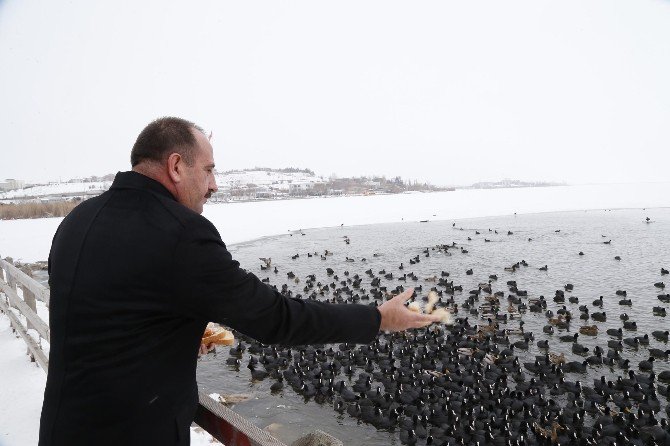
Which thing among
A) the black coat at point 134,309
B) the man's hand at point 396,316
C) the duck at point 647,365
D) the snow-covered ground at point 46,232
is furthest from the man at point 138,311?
the duck at point 647,365

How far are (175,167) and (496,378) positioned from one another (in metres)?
8.88

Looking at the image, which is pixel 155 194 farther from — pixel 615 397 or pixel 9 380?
pixel 615 397

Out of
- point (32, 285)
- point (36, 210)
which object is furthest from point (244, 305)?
point (36, 210)

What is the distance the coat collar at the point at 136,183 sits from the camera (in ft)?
5.15

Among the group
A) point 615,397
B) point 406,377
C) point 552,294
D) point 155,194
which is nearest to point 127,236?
point 155,194

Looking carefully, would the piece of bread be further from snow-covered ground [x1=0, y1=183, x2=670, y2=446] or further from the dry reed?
the dry reed

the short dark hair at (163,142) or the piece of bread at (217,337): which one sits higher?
the short dark hair at (163,142)

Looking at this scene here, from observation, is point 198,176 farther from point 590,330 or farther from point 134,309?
point 590,330

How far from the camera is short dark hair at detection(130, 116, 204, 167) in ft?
5.59

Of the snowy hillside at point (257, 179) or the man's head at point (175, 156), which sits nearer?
the man's head at point (175, 156)

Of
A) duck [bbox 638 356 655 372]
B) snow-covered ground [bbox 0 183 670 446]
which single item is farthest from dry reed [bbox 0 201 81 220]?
duck [bbox 638 356 655 372]

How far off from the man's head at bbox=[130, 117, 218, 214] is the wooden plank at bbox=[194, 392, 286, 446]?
3.27 feet

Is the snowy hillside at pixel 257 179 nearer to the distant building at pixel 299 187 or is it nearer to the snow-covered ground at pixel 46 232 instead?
the distant building at pixel 299 187

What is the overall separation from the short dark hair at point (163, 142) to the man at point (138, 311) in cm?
9
